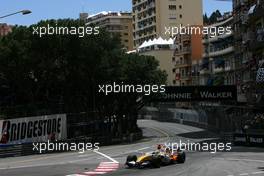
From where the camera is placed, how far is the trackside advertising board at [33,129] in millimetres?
54312

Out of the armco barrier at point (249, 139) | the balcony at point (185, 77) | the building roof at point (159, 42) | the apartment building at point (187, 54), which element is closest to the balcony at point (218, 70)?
the apartment building at point (187, 54)

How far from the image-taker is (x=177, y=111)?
10288 centimetres

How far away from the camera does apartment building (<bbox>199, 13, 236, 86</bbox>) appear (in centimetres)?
10481

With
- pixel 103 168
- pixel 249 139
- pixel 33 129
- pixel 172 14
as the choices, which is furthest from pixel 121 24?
pixel 103 168

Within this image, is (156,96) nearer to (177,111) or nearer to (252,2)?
(252,2)

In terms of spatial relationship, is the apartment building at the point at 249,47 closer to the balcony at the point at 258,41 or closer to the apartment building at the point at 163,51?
the balcony at the point at 258,41

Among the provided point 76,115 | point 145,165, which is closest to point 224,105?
point 76,115

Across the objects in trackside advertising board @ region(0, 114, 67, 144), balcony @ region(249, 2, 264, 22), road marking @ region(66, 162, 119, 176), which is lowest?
road marking @ region(66, 162, 119, 176)

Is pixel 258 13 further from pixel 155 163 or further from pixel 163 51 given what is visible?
pixel 163 51

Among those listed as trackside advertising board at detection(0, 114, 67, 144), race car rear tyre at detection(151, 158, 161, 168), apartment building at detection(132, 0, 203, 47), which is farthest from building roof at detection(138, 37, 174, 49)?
race car rear tyre at detection(151, 158, 161, 168)

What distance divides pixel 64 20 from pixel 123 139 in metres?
15.3

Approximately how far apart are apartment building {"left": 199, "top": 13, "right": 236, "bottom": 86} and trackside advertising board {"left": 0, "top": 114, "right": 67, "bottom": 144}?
4652 cm

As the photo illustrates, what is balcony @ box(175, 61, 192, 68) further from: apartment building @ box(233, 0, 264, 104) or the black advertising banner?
the black advertising banner

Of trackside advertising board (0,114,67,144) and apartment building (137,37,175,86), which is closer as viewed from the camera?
trackside advertising board (0,114,67,144)
